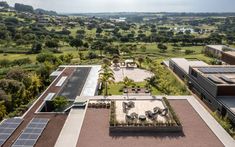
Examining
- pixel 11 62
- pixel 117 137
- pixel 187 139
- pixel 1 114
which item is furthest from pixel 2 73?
pixel 187 139

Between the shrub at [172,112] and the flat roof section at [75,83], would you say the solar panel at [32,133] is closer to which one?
the flat roof section at [75,83]

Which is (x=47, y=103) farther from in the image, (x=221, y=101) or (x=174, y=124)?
(x=221, y=101)

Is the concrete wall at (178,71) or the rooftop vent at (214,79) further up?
the rooftop vent at (214,79)

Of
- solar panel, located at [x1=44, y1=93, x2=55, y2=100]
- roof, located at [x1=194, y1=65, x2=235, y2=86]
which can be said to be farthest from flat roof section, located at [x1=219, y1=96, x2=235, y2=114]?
solar panel, located at [x1=44, y1=93, x2=55, y2=100]

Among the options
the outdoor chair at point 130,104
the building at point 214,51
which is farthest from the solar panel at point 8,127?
the building at point 214,51

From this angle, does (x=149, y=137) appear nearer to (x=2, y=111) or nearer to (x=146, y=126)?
(x=146, y=126)

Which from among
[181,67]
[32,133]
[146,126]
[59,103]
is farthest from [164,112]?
[181,67]

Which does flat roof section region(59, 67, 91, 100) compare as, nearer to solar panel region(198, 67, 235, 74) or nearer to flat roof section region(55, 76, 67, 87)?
flat roof section region(55, 76, 67, 87)
